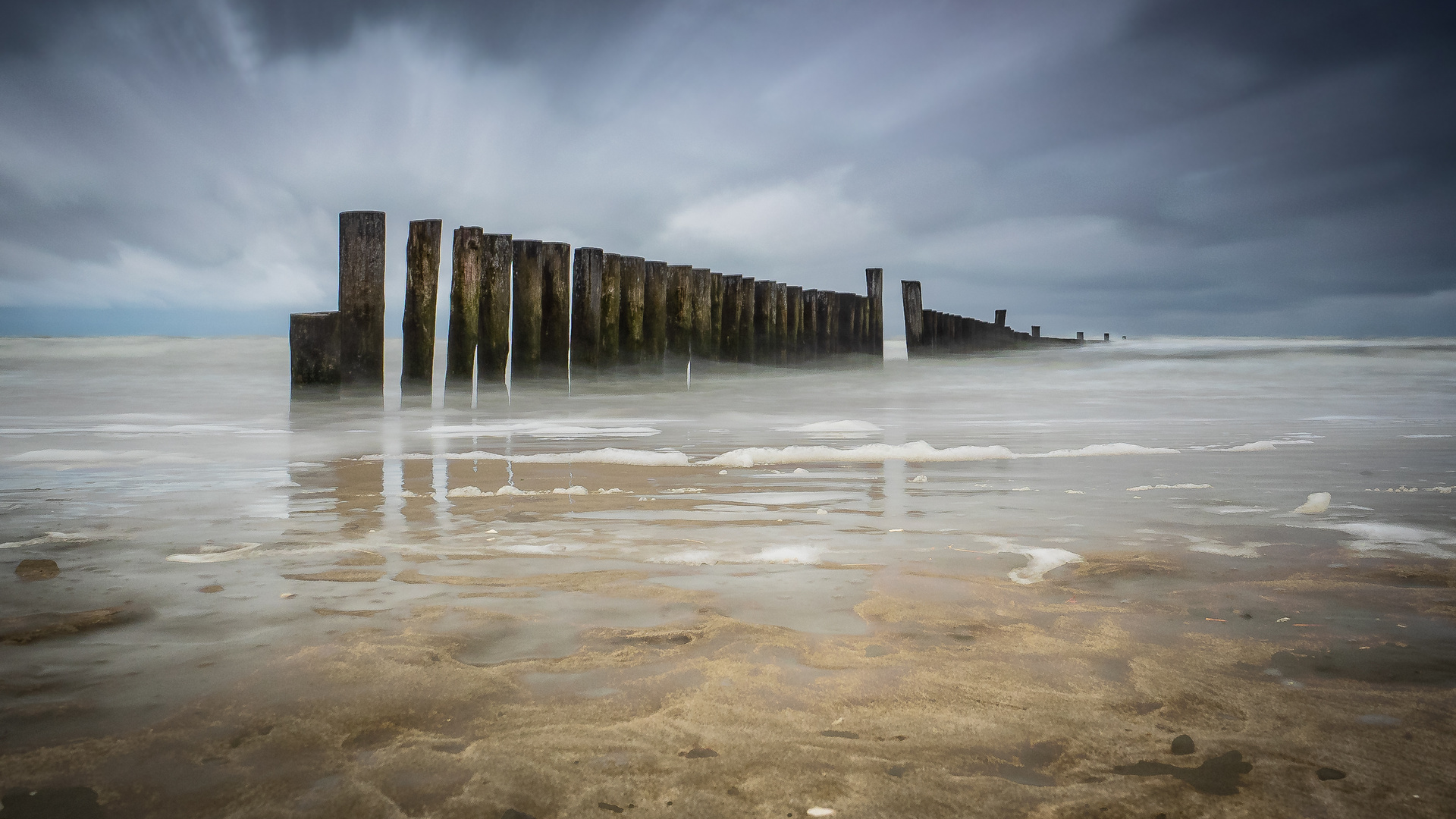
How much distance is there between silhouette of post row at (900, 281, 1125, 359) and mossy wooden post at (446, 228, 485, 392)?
11185 mm

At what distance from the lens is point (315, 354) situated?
7430 millimetres

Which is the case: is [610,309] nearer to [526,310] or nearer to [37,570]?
[526,310]

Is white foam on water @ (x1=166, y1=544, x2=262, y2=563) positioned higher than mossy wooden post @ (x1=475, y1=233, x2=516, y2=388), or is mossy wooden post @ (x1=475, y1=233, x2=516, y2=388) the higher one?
mossy wooden post @ (x1=475, y1=233, x2=516, y2=388)

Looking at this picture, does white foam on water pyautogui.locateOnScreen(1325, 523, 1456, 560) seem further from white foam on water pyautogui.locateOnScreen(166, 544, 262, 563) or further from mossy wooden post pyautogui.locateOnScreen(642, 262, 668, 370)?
mossy wooden post pyautogui.locateOnScreen(642, 262, 668, 370)

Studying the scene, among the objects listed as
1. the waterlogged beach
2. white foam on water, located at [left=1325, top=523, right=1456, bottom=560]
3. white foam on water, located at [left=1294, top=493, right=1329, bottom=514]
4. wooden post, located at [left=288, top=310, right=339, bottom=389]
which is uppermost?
wooden post, located at [left=288, top=310, right=339, bottom=389]

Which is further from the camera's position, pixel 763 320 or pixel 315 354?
pixel 763 320

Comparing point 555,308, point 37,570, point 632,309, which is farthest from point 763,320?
point 37,570

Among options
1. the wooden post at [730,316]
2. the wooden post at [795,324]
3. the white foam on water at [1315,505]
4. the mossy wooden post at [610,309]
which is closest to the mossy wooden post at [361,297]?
the mossy wooden post at [610,309]

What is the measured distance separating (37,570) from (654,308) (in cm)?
864

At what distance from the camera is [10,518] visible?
2.44 m

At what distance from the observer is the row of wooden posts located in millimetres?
7441

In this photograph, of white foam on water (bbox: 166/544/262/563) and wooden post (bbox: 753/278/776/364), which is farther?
wooden post (bbox: 753/278/776/364)

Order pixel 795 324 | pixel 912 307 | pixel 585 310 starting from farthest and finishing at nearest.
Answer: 1. pixel 912 307
2. pixel 795 324
3. pixel 585 310

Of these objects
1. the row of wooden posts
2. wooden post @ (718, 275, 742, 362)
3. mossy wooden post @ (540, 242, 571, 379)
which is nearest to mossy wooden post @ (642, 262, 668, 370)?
the row of wooden posts
